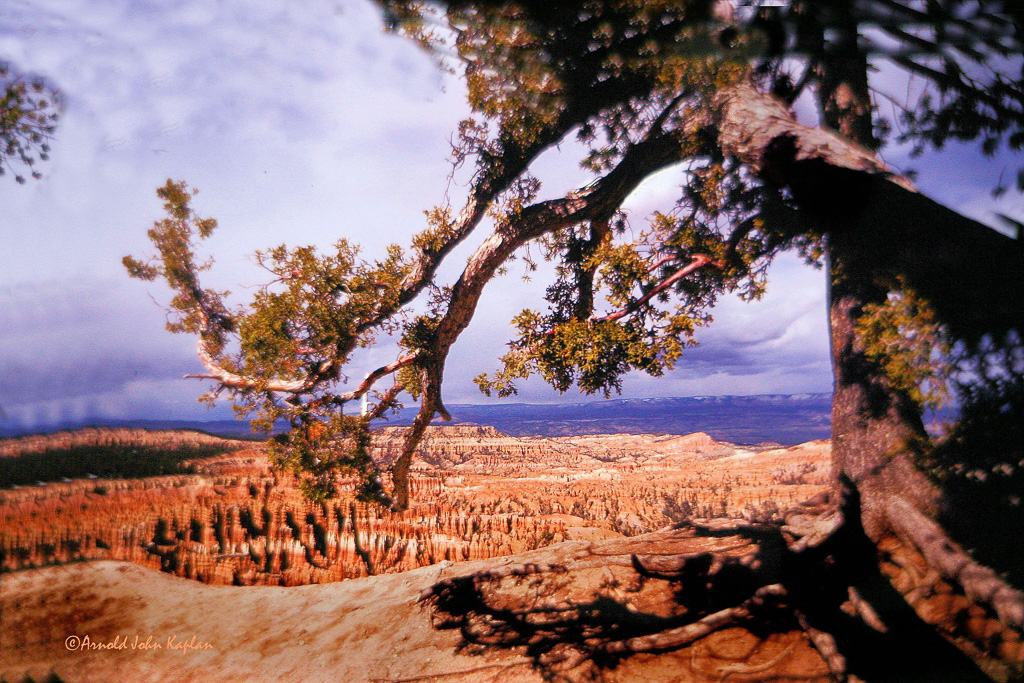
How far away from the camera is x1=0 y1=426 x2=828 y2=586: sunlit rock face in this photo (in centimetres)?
289

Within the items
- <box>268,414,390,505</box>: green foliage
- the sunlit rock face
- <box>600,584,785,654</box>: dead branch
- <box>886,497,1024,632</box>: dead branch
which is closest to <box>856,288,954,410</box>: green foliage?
<box>886,497,1024,632</box>: dead branch

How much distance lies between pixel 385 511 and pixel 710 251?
502 cm

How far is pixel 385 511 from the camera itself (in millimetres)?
4637

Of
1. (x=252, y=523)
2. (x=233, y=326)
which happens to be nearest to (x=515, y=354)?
(x=233, y=326)

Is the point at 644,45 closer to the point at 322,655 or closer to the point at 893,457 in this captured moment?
the point at 893,457

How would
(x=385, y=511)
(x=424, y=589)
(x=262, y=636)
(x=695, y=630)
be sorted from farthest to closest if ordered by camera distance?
1. (x=385, y=511)
2. (x=424, y=589)
3. (x=262, y=636)
4. (x=695, y=630)

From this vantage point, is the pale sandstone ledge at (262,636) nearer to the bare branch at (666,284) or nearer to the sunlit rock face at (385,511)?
the sunlit rock face at (385,511)

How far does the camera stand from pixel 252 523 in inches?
150

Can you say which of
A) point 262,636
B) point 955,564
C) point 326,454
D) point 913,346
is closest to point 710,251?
point 913,346

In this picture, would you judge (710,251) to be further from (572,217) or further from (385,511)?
(385,511)

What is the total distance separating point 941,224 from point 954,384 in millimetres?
962

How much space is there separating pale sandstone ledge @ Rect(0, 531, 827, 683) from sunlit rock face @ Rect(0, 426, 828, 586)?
0.22 meters

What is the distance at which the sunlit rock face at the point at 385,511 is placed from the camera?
2.89 meters

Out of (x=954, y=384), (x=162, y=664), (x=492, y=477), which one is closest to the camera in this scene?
(x=954, y=384)
